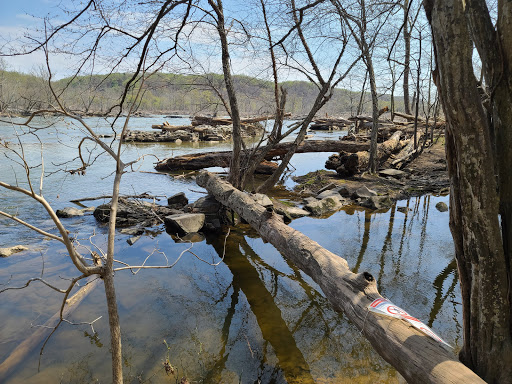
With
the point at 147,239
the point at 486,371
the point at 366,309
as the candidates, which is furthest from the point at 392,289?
the point at 147,239

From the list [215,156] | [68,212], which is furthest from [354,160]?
[68,212]

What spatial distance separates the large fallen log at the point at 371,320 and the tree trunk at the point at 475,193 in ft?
0.92

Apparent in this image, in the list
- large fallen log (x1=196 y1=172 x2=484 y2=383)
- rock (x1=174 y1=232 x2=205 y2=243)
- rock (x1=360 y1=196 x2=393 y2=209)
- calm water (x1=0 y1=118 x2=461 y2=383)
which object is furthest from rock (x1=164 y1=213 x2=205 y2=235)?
rock (x1=360 y1=196 x2=393 y2=209)

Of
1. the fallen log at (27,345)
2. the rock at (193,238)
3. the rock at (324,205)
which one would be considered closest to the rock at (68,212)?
the rock at (193,238)

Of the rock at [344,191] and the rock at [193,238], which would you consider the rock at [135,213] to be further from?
the rock at [344,191]

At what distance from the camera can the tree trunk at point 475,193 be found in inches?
84.0

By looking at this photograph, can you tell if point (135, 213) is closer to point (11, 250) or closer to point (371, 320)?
point (11, 250)

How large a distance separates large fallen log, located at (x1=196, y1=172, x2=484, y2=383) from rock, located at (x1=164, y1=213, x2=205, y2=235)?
2053 millimetres

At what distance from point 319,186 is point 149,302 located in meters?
7.16

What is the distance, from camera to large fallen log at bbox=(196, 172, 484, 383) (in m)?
2.14

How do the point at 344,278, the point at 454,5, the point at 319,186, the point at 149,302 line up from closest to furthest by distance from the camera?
the point at 454,5
the point at 344,278
the point at 149,302
the point at 319,186

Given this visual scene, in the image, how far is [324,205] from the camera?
8.44 meters

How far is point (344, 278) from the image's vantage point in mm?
3248

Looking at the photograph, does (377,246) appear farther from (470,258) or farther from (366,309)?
(470,258)
